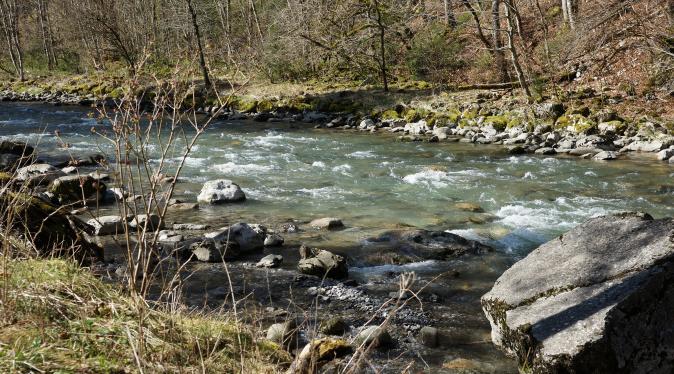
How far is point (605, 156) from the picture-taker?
1333cm

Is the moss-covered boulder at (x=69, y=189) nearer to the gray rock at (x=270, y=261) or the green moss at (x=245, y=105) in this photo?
the gray rock at (x=270, y=261)

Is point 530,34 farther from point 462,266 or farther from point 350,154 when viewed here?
point 462,266

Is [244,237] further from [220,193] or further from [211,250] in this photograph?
[220,193]

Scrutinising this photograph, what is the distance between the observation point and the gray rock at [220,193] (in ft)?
34.9

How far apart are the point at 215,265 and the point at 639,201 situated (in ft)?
24.8

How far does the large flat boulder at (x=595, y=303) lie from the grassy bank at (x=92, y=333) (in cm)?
194

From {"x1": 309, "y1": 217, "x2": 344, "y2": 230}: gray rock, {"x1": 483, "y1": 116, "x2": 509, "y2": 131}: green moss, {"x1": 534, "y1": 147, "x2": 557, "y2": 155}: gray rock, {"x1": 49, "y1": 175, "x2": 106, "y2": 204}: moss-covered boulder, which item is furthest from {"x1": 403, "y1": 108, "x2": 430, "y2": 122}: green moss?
{"x1": 49, "y1": 175, "x2": 106, "y2": 204}: moss-covered boulder

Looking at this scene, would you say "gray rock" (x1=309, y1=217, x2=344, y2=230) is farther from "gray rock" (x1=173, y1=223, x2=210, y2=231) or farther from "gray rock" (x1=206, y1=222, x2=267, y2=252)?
"gray rock" (x1=173, y1=223, x2=210, y2=231)

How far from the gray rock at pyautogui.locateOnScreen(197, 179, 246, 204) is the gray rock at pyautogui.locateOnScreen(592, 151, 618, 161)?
8449mm

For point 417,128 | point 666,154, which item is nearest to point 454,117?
point 417,128

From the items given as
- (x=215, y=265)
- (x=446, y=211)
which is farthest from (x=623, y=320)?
(x=446, y=211)

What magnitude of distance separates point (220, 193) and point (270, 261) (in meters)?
3.94

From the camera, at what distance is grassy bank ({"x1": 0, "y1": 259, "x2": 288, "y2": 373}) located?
2.62 meters

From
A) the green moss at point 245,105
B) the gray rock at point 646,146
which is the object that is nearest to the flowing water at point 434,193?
the gray rock at point 646,146
